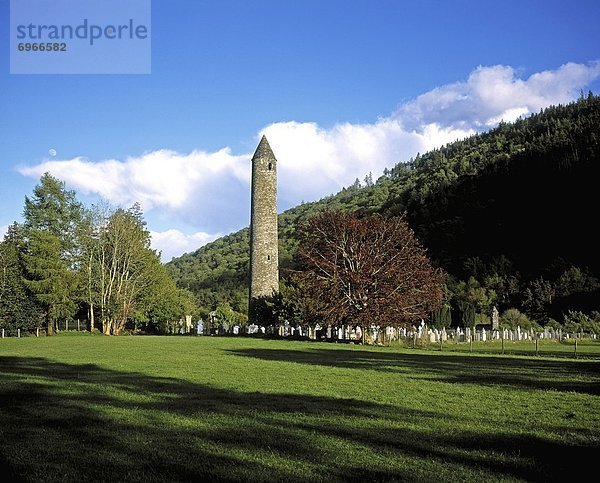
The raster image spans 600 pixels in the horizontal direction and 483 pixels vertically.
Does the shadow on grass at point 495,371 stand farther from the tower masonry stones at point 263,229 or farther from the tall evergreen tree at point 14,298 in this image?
the tall evergreen tree at point 14,298

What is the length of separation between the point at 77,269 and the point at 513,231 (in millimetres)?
54759

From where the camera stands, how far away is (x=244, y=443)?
702 centimetres

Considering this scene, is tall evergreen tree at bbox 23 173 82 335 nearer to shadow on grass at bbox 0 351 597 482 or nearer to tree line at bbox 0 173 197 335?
tree line at bbox 0 173 197 335

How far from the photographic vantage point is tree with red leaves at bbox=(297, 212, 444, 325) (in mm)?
32625

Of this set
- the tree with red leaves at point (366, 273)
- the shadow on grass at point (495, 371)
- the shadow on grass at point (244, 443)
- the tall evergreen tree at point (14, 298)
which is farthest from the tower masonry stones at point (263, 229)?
the shadow on grass at point (244, 443)

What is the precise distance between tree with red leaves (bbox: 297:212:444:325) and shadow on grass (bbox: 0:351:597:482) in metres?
22.2

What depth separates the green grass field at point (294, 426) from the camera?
5953 millimetres

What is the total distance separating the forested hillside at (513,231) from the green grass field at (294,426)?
1530 inches

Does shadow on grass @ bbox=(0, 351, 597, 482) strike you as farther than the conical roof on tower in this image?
No

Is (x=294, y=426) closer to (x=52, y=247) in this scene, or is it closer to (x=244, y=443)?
(x=244, y=443)

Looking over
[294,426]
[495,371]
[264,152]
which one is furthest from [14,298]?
[294,426]

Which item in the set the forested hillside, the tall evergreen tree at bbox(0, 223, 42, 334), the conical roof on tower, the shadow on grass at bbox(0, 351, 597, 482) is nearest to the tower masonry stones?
the conical roof on tower

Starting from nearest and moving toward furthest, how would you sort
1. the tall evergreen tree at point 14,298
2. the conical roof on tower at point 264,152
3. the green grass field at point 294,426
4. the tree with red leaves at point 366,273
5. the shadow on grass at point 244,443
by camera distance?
1. the shadow on grass at point 244,443
2. the green grass field at point 294,426
3. the tree with red leaves at point 366,273
4. the tall evergreen tree at point 14,298
5. the conical roof on tower at point 264,152

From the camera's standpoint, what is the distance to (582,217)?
7506 centimetres
